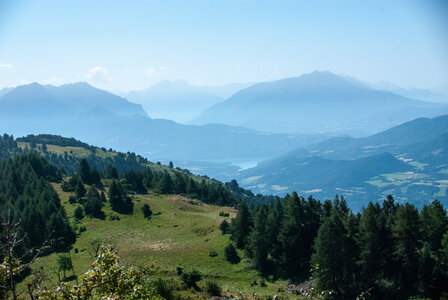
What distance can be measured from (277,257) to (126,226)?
43.3 meters

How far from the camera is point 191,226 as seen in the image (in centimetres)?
8312

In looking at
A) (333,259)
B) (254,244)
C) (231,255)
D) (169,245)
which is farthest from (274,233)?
(169,245)

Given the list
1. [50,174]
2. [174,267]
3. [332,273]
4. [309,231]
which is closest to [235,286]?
[174,267]

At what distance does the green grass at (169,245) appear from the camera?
56625 mm

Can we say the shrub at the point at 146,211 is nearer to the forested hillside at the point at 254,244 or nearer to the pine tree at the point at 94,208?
the forested hillside at the point at 254,244

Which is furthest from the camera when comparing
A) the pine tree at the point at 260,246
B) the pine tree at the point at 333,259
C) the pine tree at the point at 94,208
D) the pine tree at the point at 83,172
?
the pine tree at the point at 83,172

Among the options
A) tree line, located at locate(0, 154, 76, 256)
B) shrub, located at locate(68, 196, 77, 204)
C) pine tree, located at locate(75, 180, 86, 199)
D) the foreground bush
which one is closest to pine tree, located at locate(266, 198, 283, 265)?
tree line, located at locate(0, 154, 76, 256)

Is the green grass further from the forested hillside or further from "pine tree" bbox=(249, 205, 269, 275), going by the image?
"pine tree" bbox=(249, 205, 269, 275)

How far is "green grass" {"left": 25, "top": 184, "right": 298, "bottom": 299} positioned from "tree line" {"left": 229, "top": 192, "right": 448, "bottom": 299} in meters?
5.84

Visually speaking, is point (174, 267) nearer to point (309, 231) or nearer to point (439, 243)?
point (309, 231)

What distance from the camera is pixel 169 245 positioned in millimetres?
69562

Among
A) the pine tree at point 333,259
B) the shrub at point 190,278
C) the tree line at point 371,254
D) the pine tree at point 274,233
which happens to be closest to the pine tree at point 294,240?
the tree line at point 371,254

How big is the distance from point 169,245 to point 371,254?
41.5 meters

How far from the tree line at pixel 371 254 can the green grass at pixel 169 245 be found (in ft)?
19.2
